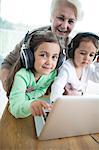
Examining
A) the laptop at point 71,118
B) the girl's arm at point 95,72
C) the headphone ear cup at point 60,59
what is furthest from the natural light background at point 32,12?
the laptop at point 71,118

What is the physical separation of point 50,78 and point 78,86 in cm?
13

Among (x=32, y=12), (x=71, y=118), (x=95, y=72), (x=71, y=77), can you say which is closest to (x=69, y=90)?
(x=71, y=77)

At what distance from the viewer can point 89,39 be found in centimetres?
84

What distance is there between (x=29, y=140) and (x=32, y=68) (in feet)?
0.93

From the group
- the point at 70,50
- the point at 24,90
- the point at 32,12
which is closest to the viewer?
the point at 24,90

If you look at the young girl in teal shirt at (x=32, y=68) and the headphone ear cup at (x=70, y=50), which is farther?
the headphone ear cup at (x=70, y=50)

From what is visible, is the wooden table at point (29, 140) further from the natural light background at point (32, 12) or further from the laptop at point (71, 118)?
the natural light background at point (32, 12)

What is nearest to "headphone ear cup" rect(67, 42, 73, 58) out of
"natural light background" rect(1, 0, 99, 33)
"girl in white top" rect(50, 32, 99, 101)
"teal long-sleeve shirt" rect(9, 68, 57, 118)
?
"girl in white top" rect(50, 32, 99, 101)

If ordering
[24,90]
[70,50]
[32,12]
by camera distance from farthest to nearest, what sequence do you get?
[32,12]
[70,50]
[24,90]

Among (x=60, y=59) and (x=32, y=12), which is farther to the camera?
(x=32, y=12)

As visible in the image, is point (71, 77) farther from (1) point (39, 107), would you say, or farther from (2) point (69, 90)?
(1) point (39, 107)

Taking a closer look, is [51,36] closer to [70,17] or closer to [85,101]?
[70,17]

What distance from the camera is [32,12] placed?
1.57 meters

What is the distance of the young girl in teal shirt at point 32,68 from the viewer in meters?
0.74
